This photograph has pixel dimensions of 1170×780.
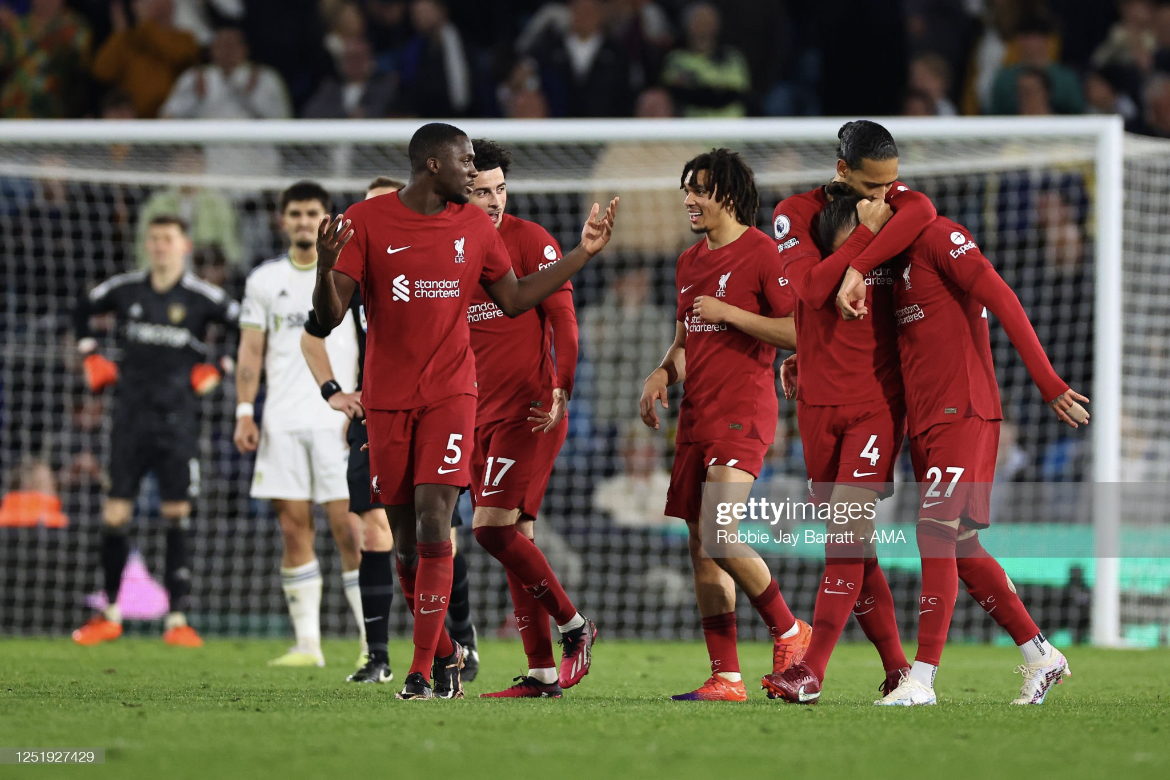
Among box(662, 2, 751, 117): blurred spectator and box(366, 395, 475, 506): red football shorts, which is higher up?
box(662, 2, 751, 117): blurred spectator

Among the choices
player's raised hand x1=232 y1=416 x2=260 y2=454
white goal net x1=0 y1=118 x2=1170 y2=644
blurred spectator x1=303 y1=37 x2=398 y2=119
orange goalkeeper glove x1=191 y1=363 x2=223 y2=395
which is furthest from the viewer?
blurred spectator x1=303 y1=37 x2=398 y2=119

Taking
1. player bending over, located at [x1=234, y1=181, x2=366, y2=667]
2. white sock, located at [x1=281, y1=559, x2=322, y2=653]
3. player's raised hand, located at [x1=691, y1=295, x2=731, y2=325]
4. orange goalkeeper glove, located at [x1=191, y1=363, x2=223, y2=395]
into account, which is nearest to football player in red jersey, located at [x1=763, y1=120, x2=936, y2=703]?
player's raised hand, located at [x1=691, y1=295, x2=731, y2=325]

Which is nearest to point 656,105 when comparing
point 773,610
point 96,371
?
point 96,371

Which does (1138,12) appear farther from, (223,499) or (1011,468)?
(223,499)

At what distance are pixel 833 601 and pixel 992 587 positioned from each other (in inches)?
25.3

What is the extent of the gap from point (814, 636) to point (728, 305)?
4.50 feet

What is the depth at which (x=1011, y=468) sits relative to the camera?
1082cm

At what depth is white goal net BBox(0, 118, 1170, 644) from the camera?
10016mm

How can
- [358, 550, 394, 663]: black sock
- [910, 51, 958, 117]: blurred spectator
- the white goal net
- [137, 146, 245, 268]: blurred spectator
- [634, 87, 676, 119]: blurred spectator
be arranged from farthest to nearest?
[634, 87, 676, 119]: blurred spectator
[910, 51, 958, 117]: blurred spectator
[137, 146, 245, 268]: blurred spectator
the white goal net
[358, 550, 394, 663]: black sock

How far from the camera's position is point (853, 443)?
5.35 metres

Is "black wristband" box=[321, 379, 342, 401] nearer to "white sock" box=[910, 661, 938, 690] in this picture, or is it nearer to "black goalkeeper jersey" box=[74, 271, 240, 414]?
"white sock" box=[910, 661, 938, 690]

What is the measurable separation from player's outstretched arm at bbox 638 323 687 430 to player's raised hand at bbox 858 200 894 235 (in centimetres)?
101

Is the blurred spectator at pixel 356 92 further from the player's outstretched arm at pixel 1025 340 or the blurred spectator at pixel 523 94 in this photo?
the player's outstretched arm at pixel 1025 340

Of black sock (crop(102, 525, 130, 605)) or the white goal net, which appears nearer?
black sock (crop(102, 525, 130, 605))
